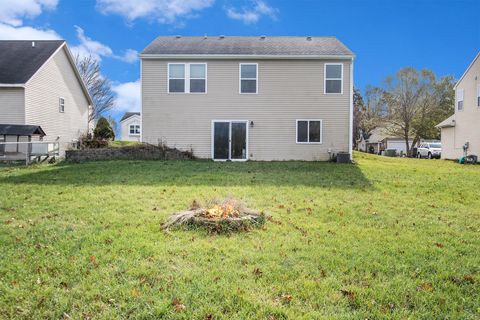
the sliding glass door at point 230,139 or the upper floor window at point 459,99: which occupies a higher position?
the upper floor window at point 459,99

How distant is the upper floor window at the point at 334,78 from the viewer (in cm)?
1692

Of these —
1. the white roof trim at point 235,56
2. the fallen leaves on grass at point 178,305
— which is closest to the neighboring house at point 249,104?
the white roof trim at point 235,56

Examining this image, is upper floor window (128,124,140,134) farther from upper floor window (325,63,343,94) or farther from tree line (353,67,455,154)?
upper floor window (325,63,343,94)

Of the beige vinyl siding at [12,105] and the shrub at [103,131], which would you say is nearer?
the beige vinyl siding at [12,105]

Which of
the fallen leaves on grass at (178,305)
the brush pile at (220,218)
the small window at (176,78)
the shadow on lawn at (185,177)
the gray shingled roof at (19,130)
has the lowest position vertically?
the fallen leaves on grass at (178,305)

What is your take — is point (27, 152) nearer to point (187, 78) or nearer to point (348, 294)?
point (187, 78)

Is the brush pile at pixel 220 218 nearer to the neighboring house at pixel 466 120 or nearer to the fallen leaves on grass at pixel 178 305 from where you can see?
the fallen leaves on grass at pixel 178 305

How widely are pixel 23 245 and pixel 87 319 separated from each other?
7.74ft

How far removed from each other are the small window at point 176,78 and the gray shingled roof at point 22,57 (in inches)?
288

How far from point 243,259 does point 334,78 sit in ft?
48.0

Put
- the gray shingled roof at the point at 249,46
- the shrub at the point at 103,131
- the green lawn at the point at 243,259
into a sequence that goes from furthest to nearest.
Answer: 1. the shrub at the point at 103,131
2. the gray shingled roof at the point at 249,46
3. the green lawn at the point at 243,259

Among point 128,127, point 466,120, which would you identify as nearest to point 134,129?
point 128,127

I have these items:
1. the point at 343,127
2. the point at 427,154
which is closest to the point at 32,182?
the point at 343,127

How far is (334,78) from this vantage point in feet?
55.5
